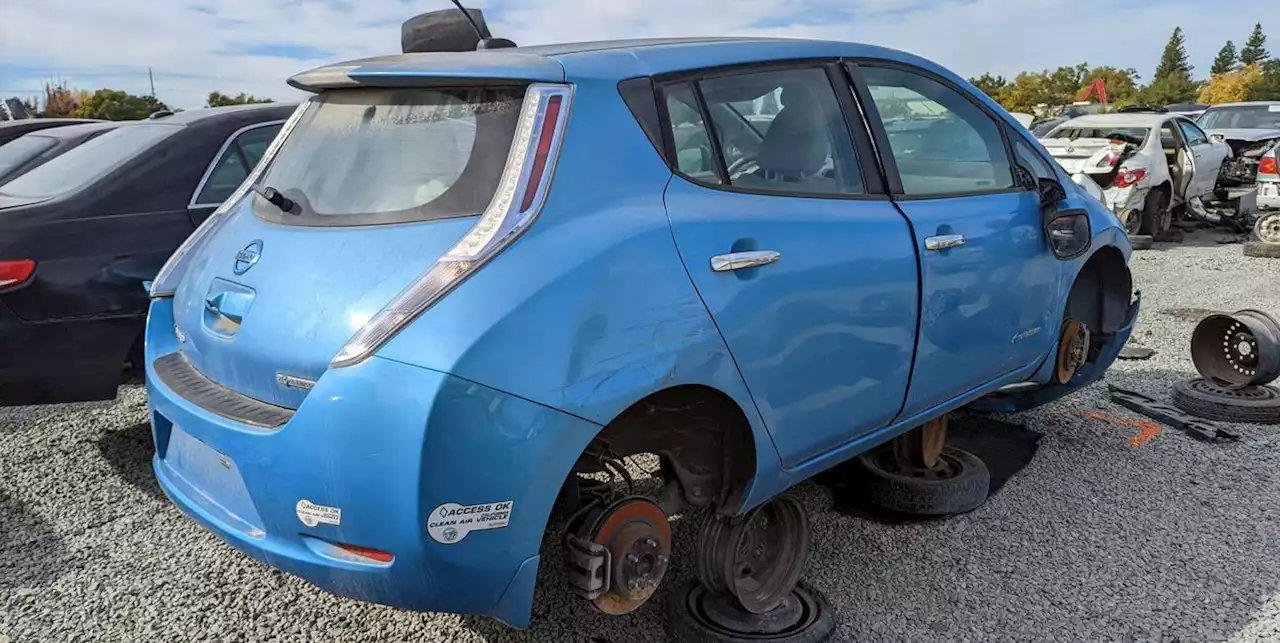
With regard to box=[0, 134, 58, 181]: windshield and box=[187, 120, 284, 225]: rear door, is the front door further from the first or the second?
box=[0, 134, 58, 181]: windshield

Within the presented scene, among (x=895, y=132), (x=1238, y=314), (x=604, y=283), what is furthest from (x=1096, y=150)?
(x=604, y=283)

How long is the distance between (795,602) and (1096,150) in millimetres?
9475

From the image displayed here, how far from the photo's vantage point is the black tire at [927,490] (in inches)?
140

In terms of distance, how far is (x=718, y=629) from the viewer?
2.72 m

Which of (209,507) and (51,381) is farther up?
(209,507)

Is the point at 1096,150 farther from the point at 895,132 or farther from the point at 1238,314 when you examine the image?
the point at 895,132

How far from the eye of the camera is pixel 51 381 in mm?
3869

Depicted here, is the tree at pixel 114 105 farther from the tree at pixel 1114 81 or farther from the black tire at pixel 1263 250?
the tree at pixel 1114 81

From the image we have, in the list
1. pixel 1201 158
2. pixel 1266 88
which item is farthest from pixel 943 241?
pixel 1266 88

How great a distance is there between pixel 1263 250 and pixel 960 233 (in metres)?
8.72

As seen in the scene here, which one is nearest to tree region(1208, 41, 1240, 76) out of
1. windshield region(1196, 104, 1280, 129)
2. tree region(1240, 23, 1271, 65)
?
tree region(1240, 23, 1271, 65)

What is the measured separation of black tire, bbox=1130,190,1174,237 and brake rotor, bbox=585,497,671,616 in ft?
34.4

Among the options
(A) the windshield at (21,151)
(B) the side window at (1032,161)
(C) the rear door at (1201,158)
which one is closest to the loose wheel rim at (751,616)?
(B) the side window at (1032,161)

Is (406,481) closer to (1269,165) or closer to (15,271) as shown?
(15,271)
